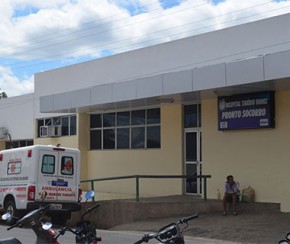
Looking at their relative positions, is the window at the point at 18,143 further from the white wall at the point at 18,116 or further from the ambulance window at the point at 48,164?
the ambulance window at the point at 48,164

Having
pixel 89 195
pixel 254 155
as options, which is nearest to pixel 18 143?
pixel 254 155

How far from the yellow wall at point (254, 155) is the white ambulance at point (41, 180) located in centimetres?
449

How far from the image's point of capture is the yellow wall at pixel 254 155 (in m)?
15.3

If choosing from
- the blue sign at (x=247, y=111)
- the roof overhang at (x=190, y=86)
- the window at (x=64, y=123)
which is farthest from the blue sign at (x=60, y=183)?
the window at (x=64, y=123)

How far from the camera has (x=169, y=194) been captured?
19375 millimetres

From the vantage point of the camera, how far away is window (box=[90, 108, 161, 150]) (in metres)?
20.7

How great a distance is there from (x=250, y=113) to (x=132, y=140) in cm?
665

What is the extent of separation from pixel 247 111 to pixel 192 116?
2992 mm

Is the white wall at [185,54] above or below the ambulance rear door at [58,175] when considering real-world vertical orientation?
above

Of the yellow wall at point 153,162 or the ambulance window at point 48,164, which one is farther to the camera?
the yellow wall at point 153,162

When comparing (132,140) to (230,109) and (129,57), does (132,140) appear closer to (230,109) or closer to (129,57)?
(129,57)

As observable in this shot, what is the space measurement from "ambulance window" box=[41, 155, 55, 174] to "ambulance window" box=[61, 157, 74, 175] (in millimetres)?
363

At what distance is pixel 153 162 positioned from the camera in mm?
20328

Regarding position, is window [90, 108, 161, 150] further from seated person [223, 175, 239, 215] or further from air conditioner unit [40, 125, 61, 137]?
seated person [223, 175, 239, 215]
